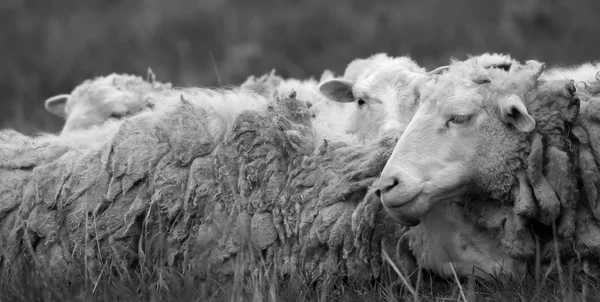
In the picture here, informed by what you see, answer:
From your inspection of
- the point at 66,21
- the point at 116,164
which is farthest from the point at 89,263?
the point at 66,21

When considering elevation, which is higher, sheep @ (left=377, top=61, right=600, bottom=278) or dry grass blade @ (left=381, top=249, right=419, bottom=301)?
sheep @ (left=377, top=61, right=600, bottom=278)

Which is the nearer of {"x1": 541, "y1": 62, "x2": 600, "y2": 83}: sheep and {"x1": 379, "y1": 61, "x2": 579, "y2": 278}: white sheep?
{"x1": 379, "y1": 61, "x2": 579, "y2": 278}: white sheep

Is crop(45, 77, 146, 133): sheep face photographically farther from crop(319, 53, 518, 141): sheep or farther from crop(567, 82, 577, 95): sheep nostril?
crop(567, 82, 577, 95): sheep nostril

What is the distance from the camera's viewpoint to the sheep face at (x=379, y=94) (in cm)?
514

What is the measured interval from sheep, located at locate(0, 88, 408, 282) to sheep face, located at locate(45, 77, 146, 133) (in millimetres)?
2022

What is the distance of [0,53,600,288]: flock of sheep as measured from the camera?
351 cm

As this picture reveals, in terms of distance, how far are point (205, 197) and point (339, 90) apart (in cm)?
181

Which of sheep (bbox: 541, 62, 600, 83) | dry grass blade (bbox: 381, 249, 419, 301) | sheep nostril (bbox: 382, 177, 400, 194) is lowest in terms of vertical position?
dry grass blade (bbox: 381, 249, 419, 301)

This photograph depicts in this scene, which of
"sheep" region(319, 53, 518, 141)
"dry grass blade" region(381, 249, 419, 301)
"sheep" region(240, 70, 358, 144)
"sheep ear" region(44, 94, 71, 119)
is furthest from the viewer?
"sheep ear" region(44, 94, 71, 119)

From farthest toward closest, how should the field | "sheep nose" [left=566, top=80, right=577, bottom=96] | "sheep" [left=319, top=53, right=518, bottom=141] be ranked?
the field
"sheep" [left=319, top=53, right=518, bottom=141]
"sheep nose" [left=566, top=80, right=577, bottom=96]

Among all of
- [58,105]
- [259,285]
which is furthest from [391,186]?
[58,105]

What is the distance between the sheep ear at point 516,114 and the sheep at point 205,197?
1.96ft

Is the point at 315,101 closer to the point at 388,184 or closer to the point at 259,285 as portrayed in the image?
the point at 259,285

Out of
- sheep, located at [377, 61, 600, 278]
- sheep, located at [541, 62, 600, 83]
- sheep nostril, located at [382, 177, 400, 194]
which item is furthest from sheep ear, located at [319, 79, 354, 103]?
sheep nostril, located at [382, 177, 400, 194]
